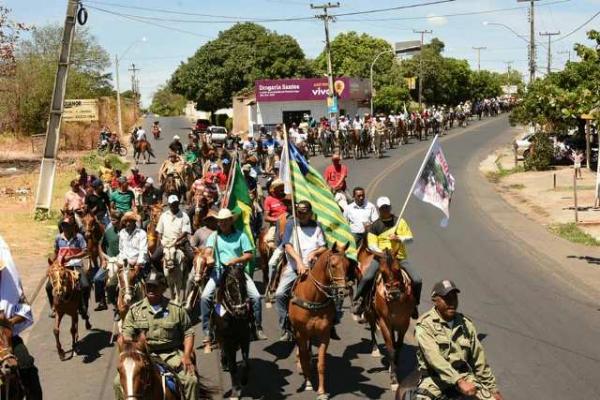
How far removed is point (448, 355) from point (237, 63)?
236 feet

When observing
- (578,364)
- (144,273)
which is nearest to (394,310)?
(578,364)

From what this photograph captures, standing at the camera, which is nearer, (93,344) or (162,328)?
(162,328)

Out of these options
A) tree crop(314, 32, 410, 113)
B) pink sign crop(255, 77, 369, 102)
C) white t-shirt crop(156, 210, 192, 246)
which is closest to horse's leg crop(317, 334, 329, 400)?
white t-shirt crop(156, 210, 192, 246)

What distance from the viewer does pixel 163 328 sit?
745 centimetres

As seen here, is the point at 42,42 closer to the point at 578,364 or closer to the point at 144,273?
the point at 144,273

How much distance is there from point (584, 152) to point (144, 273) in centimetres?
2904

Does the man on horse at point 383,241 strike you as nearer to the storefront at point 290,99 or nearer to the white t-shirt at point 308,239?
the white t-shirt at point 308,239

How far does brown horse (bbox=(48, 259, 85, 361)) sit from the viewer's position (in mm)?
11062

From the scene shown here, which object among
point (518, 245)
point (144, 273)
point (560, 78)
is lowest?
point (518, 245)

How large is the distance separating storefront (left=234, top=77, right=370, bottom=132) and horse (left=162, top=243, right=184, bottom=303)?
43.0m

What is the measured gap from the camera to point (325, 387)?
30.7ft

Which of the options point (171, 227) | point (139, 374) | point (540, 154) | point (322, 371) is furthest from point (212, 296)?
point (540, 154)

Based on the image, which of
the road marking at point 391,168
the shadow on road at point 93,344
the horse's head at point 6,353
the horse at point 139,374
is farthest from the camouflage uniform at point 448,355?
the road marking at point 391,168

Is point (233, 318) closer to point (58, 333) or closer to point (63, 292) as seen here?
point (63, 292)
